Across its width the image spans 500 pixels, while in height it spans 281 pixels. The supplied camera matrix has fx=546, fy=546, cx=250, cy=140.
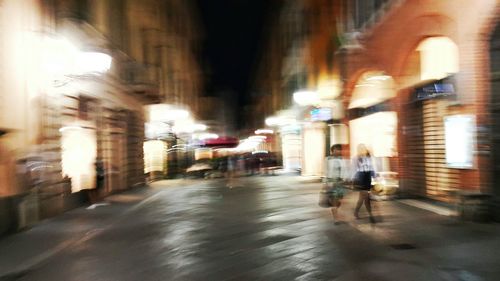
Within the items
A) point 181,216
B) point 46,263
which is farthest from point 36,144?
point 46,263

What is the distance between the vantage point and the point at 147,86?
25844 mm

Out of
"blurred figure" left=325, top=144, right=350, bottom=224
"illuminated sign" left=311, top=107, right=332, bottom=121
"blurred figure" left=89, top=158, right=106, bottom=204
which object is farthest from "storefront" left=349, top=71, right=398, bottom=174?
"blurred figure" left=89, top=158, right=106, bottom=204

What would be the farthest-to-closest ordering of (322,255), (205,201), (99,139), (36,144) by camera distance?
(99,139)
(205,201)
(36,144)
(322,255)

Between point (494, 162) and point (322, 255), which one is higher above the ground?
point (494, 162)

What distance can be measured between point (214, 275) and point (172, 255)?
1762 millimetres

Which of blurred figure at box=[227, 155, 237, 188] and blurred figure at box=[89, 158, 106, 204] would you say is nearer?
blurred figure at box=[89, 158, 106, 204]

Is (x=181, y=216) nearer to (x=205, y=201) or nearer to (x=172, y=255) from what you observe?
(x=205, y=201)

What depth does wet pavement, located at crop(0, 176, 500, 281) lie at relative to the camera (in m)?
7.55

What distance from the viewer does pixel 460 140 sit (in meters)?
12.9

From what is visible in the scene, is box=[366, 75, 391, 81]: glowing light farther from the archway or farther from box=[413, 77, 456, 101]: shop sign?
the archway

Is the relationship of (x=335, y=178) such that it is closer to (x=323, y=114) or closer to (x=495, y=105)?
(x=495, y=105)

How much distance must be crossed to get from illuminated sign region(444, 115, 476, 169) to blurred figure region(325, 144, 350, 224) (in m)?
2.83

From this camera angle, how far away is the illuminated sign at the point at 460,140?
40.1 feet

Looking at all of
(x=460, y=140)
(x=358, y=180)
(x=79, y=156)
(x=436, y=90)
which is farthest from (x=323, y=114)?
(x=358, y=180)
